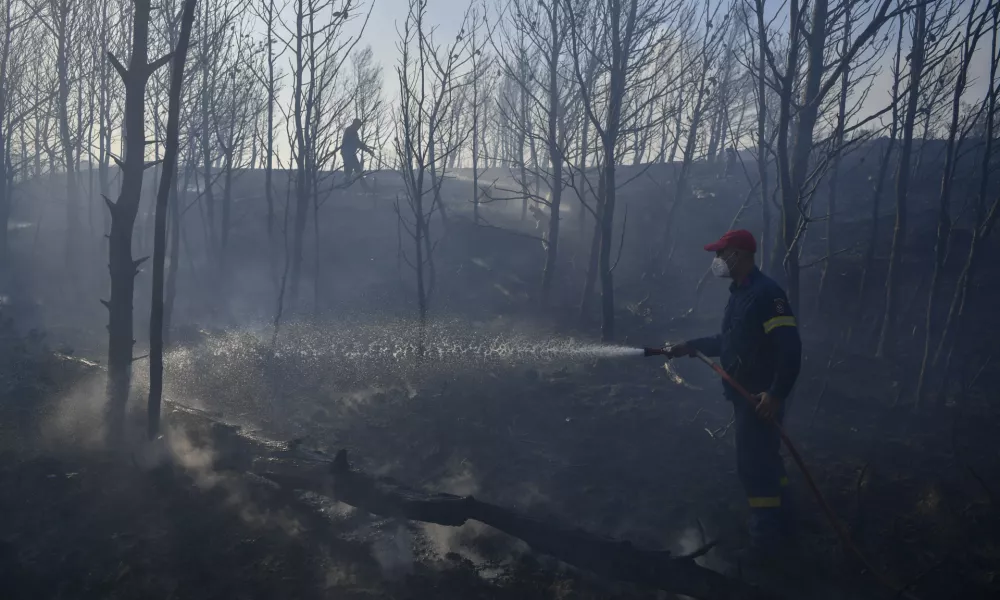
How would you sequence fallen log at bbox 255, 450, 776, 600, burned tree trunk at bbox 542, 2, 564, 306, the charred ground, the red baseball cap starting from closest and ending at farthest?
1. fallen log at bbox 255, 450, 776, 600
2. the charred ground
3. the red baseball cap
4. burned tree trunk at bbox 542, 2, 564, 306

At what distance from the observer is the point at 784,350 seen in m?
4.27

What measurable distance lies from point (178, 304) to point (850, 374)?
17726 mm

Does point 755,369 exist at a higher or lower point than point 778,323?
lower

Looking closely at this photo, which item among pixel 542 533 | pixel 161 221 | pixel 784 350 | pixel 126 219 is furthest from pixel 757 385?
pixel 126 219

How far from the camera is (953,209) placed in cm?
1850

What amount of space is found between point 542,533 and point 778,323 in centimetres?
209

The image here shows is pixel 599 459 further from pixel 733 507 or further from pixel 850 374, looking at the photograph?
pixel 850 374

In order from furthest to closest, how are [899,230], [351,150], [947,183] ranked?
1. [351,150]
2. [899,230]
3. [947,183]

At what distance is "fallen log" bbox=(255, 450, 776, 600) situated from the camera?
3961 mm

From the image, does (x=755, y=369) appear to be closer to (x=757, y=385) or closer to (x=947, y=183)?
(x=757, y=385)

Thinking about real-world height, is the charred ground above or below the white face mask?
below

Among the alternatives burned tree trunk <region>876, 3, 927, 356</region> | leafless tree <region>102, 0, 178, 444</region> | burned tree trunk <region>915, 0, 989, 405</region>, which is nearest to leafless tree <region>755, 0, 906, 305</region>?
burned tree trunk <region>915, 0, 989, 405</region>

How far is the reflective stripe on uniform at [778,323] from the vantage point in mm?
4320

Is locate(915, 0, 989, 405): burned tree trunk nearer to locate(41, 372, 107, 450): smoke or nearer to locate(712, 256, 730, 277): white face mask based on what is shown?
locate(712, 256, 730, 277): white face mask
